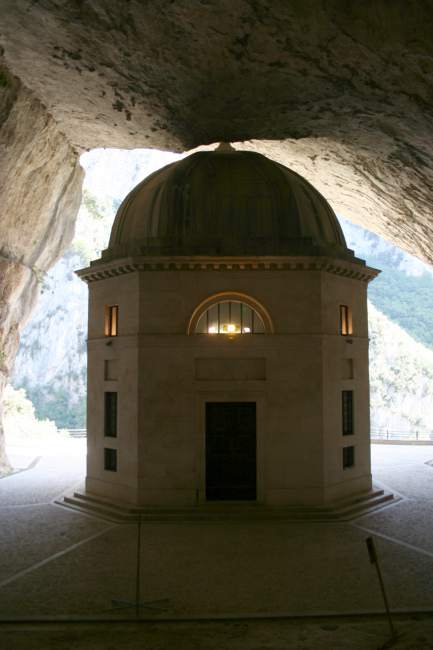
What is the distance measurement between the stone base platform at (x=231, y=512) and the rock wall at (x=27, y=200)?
1018 centimetres

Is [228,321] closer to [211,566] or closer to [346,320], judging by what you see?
[346,320]

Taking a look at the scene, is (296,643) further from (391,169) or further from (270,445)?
(391,169)

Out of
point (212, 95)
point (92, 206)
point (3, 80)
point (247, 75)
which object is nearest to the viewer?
point (247, 75)

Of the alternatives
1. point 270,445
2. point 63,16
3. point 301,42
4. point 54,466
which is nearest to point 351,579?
point 270,445

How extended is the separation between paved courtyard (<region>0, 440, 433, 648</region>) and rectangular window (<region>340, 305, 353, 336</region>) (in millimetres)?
6061

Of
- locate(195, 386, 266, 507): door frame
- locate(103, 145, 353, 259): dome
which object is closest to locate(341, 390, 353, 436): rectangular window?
locate(195, 386, 266, 507): door frame

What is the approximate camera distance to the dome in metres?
19.8

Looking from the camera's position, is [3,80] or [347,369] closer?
[3,80]

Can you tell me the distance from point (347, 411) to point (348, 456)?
5.10 ft

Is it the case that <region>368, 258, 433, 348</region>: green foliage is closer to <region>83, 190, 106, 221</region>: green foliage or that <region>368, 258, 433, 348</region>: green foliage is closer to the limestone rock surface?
<region>83, 190, 106, 221</region>: green foliage

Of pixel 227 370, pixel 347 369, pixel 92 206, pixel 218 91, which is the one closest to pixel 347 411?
pixel 347 369

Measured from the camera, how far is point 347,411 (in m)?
21.1

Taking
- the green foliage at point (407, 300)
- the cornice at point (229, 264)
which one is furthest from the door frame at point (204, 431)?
the green foliage at point (407, 300)

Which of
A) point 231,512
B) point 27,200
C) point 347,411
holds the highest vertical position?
point 27,200
